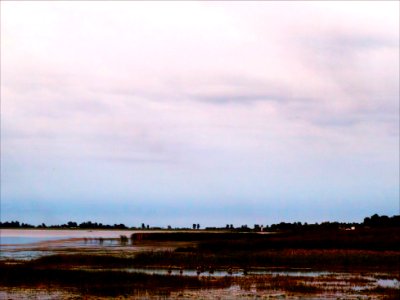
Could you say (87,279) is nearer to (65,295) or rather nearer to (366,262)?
(65,295)

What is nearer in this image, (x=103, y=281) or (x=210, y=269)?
(x=103, y=281)

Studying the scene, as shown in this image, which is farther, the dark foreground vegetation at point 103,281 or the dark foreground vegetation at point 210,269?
the dark foreground vegetation at point 210,269

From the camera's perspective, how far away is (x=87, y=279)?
132ft

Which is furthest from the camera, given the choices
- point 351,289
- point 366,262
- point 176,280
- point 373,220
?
point 373,220

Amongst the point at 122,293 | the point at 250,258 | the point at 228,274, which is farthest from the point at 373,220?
the point at 122,293

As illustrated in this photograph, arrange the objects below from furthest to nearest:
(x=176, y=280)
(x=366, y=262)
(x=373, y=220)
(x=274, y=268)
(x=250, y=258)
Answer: (x=373, y=220) → (x=250, y=258) → (x=366, y=262) → (x=274, y=268) → (x=176, y=280)

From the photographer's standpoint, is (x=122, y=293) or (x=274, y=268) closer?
(x=122, y=293)

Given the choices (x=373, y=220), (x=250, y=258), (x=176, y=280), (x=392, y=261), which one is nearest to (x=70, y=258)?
(x=250, y=258)

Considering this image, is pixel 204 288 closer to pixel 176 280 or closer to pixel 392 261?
pixel 176 280

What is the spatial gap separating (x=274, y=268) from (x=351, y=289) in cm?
1459

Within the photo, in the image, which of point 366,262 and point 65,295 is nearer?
point 65,295

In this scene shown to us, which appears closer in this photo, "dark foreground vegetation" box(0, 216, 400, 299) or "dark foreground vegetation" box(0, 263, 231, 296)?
"dark foreground vegetation" box(0, 263, 231, 296)

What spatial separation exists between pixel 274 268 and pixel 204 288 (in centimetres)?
1486

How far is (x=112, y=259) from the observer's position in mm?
56531
